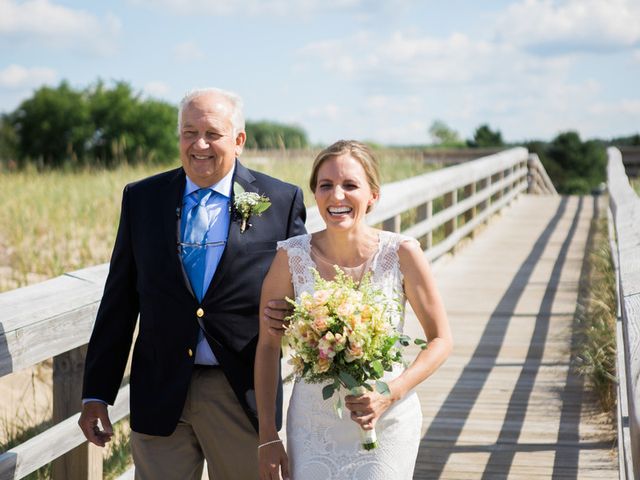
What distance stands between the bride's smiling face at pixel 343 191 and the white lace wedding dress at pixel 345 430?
164mm

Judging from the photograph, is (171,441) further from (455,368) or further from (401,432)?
(455,368)

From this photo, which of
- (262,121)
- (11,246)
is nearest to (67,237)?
(11,246)

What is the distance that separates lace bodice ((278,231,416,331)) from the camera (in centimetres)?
288

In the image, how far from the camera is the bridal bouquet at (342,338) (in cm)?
258

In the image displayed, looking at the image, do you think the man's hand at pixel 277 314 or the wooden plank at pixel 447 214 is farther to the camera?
the wooden plank at pixel 447 214

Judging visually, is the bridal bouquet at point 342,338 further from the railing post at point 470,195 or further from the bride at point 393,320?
the railing post at point 470,195

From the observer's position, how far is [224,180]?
320cm

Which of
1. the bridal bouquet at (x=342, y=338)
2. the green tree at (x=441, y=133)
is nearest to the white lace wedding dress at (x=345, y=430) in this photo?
the bridal bouquet at (x=342, y=338)

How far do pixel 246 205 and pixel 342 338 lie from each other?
74cm

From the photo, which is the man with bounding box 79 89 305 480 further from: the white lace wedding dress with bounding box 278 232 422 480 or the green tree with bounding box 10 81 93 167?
the green tree with bounding box 10 81 93 167

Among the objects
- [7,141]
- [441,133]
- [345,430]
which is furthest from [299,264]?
[441,133]

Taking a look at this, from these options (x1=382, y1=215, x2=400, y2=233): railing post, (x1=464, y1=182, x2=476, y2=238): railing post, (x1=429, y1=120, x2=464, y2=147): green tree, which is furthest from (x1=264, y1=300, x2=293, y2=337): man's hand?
(x1=429, y1=120, x2=464, y2=147): green tree

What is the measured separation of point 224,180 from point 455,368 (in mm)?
3827

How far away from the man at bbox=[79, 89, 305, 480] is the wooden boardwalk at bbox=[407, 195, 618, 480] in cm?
188
